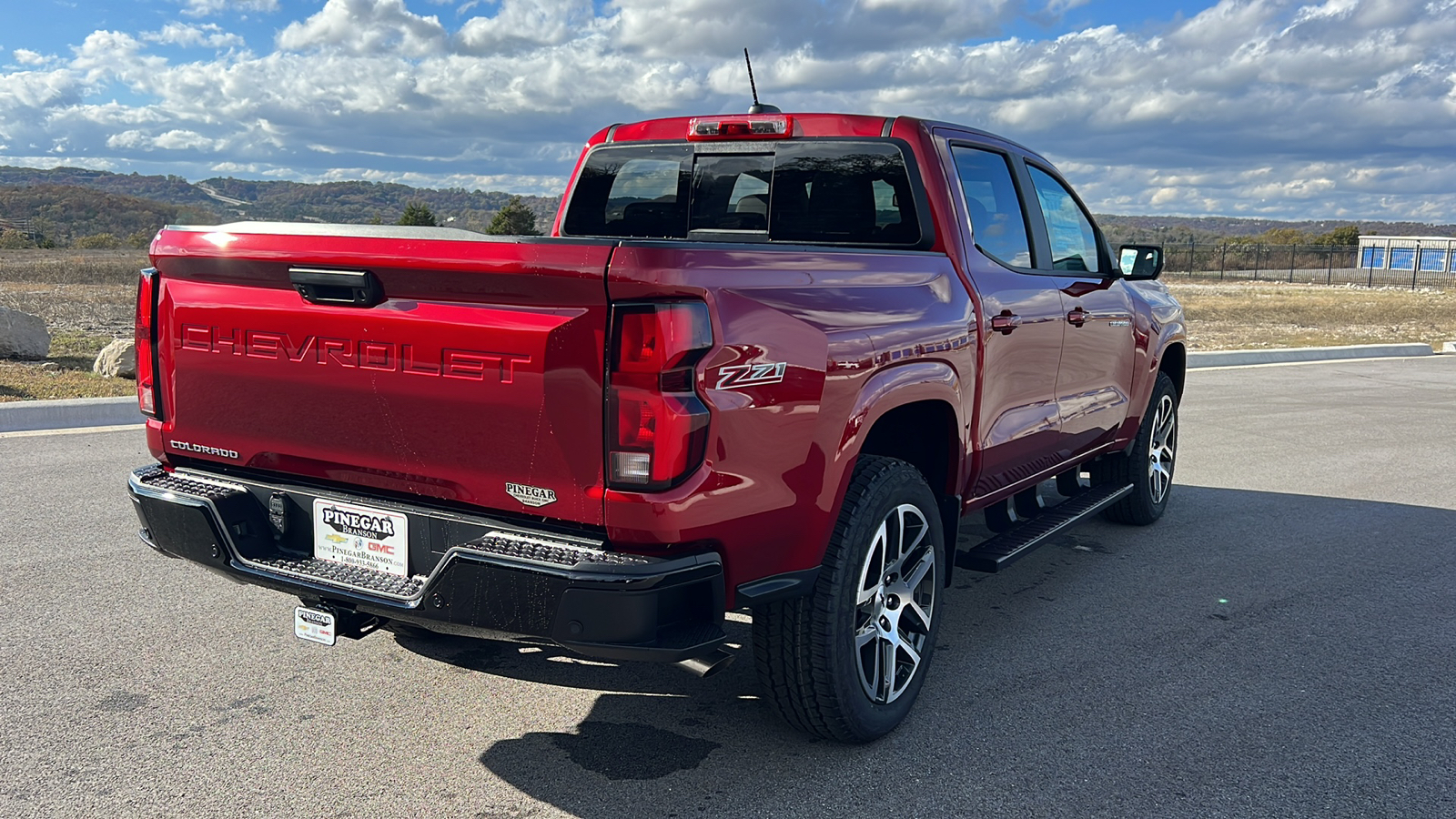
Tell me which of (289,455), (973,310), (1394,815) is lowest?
(1394,815)

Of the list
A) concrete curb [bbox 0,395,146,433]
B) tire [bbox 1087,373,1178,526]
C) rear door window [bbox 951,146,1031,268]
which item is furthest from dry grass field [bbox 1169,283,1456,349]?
concrete curb [bbox 0,395,146,433]

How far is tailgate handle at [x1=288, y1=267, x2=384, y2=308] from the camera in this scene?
2.98 meters

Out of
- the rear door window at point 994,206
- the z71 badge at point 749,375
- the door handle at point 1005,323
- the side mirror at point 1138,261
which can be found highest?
the rear door window at point 994,206

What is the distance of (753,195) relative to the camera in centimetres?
466

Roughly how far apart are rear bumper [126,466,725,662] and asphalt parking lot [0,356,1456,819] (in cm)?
59

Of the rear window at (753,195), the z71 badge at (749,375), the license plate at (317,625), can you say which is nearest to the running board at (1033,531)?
the rear window at (753,195)

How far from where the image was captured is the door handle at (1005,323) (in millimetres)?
4242

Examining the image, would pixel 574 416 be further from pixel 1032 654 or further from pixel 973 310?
pixel 1032 654

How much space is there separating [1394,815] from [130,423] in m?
9.06

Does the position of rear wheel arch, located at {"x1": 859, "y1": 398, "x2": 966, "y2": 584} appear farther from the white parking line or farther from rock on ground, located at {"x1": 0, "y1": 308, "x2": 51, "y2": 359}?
rock on ground, located at {"x1": 0, "y1": 308, "x2": 51, "y2": 359}

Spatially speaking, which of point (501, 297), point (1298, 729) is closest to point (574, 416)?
point (501, 297)

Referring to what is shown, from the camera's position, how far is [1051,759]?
347 cm

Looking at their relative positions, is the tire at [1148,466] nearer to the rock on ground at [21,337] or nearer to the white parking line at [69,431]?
the white parking line at [69,431]

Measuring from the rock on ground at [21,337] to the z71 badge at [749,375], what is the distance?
486 inches
